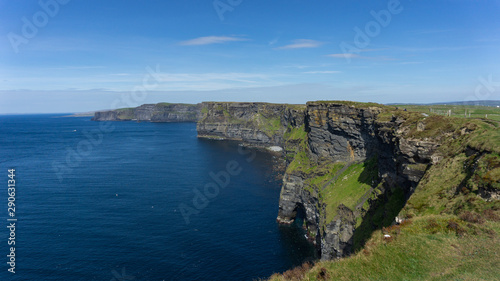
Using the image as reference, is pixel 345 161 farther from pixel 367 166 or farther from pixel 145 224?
pixel 145 224

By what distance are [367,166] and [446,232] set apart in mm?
45051

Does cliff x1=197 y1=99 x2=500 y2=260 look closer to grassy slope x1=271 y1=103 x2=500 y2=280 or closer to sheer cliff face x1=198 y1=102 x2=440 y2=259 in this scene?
sheer cliff face x1=198 y1=102 x2=440 y2=259

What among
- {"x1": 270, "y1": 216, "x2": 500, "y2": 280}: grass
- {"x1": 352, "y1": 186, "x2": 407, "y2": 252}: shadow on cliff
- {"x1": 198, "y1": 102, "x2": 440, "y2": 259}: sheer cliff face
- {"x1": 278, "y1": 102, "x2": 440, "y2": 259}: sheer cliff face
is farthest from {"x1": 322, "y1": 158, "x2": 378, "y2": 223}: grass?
{"x1": 270, "y1": 216, "x2": 500, "y2": 280}: grass

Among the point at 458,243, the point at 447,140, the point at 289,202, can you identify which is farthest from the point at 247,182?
the point at 458,243

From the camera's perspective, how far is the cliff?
34.3m

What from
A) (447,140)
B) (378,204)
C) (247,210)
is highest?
(447,140)

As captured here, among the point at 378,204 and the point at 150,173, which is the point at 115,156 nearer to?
the point at 150,173

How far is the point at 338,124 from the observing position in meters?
73.9

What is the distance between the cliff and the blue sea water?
10138 millimetres

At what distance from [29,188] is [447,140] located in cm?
11775

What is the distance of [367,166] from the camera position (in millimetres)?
67062

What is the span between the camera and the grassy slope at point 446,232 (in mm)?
19734

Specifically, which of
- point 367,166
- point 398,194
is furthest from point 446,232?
point 367,166

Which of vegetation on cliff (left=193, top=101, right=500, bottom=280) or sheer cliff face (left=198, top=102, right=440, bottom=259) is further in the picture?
sheer cliff face (left=198, top=102, right=440, bottom=259)
